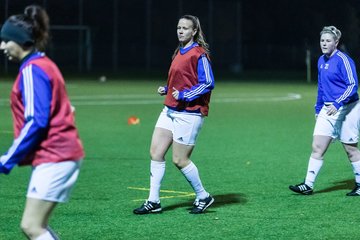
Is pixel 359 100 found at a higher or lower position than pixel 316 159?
higher

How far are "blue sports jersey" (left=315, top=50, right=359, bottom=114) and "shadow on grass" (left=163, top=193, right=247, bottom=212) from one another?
1521mm

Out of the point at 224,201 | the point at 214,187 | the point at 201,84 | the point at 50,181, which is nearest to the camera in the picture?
the point at 50,181

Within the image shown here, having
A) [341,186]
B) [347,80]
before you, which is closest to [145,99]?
[341,186]

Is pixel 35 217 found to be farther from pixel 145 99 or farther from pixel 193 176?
pixel 145 99

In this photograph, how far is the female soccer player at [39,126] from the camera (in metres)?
5.59

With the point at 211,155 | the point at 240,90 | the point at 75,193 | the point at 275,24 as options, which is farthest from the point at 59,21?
the point at 75,193

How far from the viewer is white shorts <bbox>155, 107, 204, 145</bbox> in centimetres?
943

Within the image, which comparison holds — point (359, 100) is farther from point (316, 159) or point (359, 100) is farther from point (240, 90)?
point (240, 90)

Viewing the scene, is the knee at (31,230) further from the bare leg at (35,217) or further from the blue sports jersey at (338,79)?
the blue sports jersey at (338,79)

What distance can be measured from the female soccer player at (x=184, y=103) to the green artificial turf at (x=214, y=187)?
525 millimetres

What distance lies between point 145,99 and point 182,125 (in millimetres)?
19678

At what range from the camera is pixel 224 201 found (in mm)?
10508

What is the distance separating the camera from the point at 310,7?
62.1 meters

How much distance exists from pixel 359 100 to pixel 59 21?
150 feet
